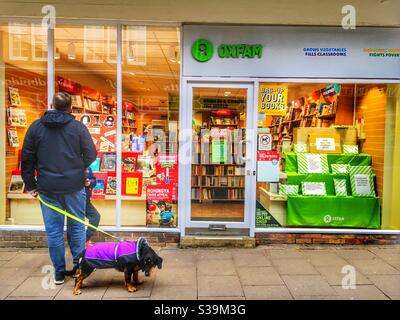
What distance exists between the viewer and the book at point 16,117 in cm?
594

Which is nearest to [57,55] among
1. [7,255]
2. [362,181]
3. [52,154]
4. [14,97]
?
[14,97]

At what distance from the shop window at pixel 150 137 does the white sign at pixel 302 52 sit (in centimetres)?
56

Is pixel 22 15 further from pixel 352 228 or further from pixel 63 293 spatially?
pixel 352 228

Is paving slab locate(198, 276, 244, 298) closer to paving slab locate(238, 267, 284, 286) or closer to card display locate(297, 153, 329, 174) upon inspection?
paving slab locate(238, 267, 284, 286)

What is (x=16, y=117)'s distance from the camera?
Answer: 598 cm

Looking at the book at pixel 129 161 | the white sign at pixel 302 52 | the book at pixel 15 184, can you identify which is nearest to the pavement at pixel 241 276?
the book at pixel 15 184

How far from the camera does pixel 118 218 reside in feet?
18.9

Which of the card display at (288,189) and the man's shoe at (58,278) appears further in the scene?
the card display at (288,189)

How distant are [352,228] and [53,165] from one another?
4395 mm

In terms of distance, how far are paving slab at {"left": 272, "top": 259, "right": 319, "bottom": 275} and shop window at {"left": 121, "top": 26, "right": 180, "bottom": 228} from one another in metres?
1.70

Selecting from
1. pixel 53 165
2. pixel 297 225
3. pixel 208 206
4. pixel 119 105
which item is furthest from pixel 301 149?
pixel 53 165

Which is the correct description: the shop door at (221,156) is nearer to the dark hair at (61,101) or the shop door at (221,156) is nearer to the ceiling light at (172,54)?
the ceiling light at (172,54)

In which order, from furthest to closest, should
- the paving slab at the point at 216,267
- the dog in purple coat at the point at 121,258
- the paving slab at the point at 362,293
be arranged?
the paving slab at the point at 216,267 → the paving slab at the point at 362,293 → the dog in purple coat at the point at 121,258

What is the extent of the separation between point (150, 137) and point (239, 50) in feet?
6.19
